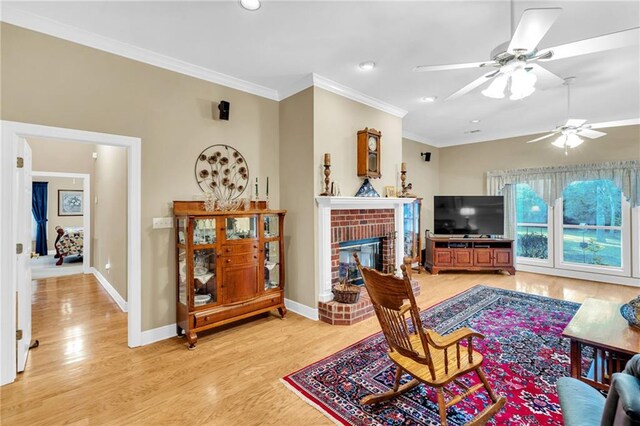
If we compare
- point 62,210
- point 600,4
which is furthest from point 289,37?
point 62,210

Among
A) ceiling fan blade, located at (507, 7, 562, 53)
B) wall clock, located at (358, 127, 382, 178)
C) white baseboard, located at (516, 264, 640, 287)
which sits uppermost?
ceiling fan blade, located at (507, 7, 562, 53)

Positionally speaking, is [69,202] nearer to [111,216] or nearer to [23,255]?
[111,216]

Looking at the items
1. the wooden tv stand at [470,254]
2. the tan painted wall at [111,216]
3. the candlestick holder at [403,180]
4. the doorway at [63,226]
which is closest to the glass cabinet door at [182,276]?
the tan painted wall at [111,216]

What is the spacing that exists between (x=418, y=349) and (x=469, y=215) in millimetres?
4671

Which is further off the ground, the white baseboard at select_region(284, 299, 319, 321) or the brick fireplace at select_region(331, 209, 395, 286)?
the brick fireplace at select_region(331, 209, 395, 286)

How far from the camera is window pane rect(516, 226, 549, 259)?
226 inches

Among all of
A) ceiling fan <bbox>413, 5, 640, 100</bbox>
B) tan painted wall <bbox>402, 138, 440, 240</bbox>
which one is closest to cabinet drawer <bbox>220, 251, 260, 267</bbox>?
ceiling fan <bbox>413, 5, 640, 100</bbox>

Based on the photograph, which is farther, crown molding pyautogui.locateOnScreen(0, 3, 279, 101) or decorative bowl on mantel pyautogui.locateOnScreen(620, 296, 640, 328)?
crown molding pyautogui.locateOnScreen(0, 3, 279, 101)

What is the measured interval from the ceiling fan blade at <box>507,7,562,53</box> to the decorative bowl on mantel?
1987 millimetres

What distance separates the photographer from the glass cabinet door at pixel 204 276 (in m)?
2.96

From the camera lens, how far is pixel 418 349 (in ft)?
6.37

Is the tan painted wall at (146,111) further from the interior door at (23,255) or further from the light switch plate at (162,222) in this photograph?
the interior door at (23,255)

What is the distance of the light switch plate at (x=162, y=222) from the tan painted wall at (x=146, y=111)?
0.15ft

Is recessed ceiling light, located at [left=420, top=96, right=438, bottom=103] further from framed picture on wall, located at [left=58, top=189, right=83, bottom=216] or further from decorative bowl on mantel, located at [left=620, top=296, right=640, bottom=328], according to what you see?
framed picture on wall, located at [left=58, top=189, right=83, bottom=216]
